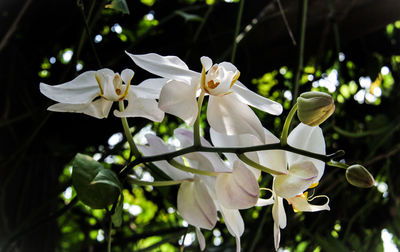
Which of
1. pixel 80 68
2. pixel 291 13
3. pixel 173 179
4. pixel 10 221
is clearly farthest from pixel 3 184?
pixel 291 13

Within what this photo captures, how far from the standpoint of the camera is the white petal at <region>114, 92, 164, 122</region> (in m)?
0.34

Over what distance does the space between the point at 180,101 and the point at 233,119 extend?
4 centimetres

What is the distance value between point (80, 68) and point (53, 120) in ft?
0.35

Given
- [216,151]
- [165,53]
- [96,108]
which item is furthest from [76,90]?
[165,53]

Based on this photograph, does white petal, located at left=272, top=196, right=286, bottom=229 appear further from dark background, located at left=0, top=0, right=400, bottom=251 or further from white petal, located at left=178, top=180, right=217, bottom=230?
dark background, located at left=0, top=0, right=400, bottom=251

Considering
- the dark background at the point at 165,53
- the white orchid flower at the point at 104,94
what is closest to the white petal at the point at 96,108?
the white orchid flower at the point at 104,94

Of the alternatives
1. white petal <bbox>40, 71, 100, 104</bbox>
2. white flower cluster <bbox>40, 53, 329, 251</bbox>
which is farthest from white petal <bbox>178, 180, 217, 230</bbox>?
white petal <bbox>40, 71, 100, 104</bbox>

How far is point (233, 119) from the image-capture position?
0.31 metres

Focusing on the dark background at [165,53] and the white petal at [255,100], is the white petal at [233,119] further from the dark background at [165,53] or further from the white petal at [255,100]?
the dark background at [165,53]

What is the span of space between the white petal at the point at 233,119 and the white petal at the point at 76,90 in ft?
0.32

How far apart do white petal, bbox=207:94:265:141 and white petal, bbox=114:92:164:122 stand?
53 millimetres

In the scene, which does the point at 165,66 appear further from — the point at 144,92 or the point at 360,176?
the point at 360,176

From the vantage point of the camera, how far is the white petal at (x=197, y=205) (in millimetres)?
316

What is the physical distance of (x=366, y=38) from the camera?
0.97m
